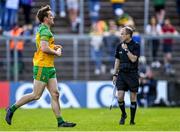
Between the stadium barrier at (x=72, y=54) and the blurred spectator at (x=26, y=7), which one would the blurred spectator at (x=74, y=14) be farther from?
the stadium barrier at (x=72, y=54)

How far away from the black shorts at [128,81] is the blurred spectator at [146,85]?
29.2 feet

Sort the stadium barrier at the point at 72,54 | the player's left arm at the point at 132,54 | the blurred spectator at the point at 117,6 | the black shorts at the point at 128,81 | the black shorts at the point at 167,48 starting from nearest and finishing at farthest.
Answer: the player's left arm at the point at 132,54 < the black shorts at the point at 128,81 < the stadium barrier at the point at 72,54 < the black shorts at the point at 167,48 < the blurred spectator at the point at 117,6

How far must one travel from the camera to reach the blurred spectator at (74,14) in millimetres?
29391

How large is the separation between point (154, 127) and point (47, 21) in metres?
3.23

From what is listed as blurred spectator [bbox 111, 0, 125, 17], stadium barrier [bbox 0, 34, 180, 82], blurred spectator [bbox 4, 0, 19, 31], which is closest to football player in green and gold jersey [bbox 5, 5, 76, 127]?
stadium barrier [bbox 0, 34, 180, 82]

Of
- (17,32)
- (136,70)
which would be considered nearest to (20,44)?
(17,32)

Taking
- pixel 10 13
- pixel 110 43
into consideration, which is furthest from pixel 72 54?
pixel 10 13

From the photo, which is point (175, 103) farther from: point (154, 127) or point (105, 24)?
point (154, 127)

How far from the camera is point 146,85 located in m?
26.9

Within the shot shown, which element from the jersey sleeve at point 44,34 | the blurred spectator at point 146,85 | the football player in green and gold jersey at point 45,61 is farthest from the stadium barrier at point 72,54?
the jersey sleeve at point 44,34

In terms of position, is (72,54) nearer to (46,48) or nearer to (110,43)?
(110,43)

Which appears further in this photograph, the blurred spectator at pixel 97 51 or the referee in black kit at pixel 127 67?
the blurred spectator at pixel 97 51

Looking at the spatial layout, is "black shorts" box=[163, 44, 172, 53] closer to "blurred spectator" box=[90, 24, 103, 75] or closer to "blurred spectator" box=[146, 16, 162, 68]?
"blurred spectator" box=[146, 16, 162, 68]

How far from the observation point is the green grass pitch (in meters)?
16.3
